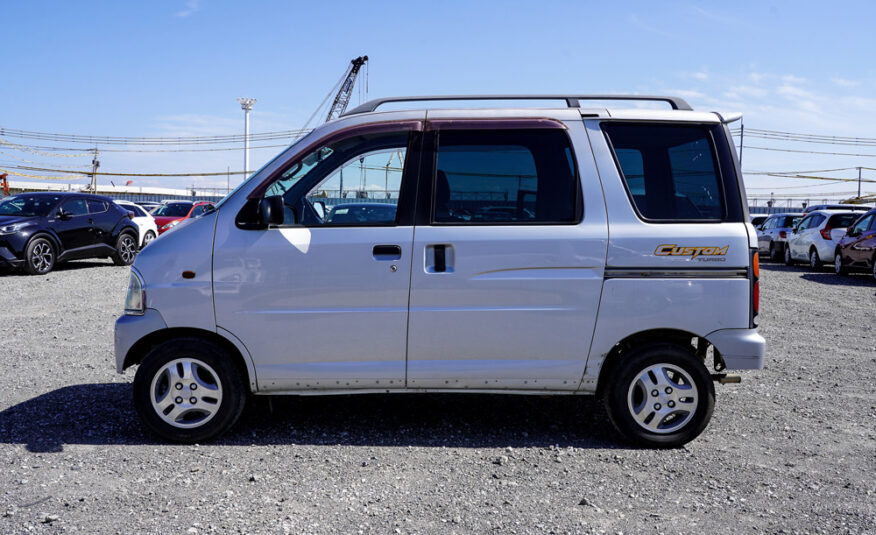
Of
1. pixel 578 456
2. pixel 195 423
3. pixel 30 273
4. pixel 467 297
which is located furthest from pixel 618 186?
pixel 30 273

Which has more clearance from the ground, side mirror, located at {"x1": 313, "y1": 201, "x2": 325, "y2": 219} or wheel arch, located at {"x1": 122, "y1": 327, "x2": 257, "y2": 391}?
side mirror, located at {"x1": 313, "y1": 201, "x2": 325, "y2": 219}

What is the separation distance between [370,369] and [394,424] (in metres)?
0.71

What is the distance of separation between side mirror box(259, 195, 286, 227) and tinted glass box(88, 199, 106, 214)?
13196 millimetres

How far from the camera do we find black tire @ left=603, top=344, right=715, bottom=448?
4492 millimetres

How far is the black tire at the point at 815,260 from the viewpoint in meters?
19.0

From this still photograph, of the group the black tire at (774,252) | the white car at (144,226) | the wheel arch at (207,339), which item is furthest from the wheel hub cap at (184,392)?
the black tire at (774,252)

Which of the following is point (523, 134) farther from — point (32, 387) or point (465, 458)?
point (32, 387)

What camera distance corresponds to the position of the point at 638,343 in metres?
4.61

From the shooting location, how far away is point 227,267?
14.6ft

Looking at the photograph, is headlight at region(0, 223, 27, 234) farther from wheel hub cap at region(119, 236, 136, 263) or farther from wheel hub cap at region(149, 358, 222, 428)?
wheel hub cap at region(149, 358, 222, 428)

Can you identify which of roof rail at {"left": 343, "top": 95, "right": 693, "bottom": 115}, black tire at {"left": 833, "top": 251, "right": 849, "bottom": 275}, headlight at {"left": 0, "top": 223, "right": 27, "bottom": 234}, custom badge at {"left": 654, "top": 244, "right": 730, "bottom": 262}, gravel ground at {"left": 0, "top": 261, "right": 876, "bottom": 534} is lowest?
gravel ground at {"left": 0, "top": 261, "right": 876, "bottom": 534}

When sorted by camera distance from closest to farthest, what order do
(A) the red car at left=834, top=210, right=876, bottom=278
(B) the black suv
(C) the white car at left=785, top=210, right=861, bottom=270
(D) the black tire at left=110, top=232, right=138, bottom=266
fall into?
(B) the black suv
(A) the red car at left=834, top=210, right=876, bottom=278
(D) the black tire at left=110, top=232, right=138, bottom=266
(C) the white car at left=785, top=210, right=861, bottom=270

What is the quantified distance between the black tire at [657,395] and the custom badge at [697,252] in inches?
22.3

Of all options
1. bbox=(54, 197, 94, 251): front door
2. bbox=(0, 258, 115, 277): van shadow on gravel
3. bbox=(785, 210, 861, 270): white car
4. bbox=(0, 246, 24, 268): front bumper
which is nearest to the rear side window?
bbox=(0, 246, 24, 268): front bumper
